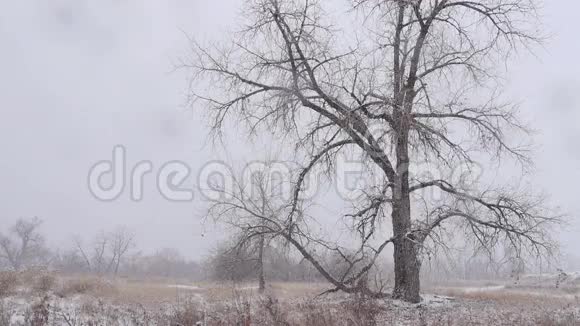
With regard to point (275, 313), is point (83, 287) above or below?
below

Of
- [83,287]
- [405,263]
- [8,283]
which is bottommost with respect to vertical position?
[83,287]

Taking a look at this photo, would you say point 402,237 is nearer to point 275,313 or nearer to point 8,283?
point 275,313

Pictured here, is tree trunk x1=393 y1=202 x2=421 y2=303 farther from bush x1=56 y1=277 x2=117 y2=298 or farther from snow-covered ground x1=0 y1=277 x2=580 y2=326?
bush x1=56 y1=277 x2=117 y2=298

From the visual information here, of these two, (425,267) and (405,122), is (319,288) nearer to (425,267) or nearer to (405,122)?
(425,267)

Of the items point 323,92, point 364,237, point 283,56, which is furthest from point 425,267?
point 283,56

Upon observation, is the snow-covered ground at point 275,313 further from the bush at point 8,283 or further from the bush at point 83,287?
the bush at point 83,287

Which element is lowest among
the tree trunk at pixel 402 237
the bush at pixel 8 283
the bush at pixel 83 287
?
the bush at pixel 83 287

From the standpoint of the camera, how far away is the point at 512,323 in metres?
8.30

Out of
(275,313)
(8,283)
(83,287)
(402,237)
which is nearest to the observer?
(275,313)

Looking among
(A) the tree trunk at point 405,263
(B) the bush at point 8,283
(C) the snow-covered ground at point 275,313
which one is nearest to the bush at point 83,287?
(B) the bush at point 8,283

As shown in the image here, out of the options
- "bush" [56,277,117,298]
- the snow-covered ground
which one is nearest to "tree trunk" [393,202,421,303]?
the snow-covered ground

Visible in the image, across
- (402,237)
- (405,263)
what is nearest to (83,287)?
(405,263)

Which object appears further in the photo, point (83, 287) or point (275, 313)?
point (83, 287)

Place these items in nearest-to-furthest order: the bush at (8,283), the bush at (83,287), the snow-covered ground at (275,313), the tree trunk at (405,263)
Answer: the snow-covered ground at (275,313) → the tree trunk at (405,263) → the bush at (8,283) → the bush at (83,287)
